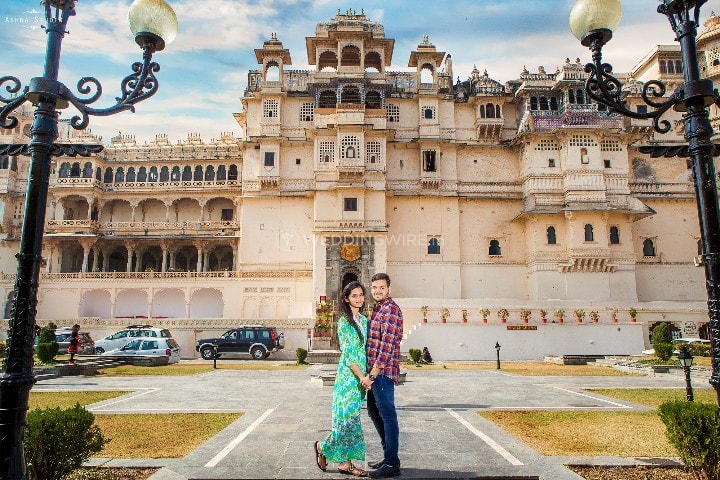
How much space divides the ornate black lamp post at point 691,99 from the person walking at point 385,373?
353cm

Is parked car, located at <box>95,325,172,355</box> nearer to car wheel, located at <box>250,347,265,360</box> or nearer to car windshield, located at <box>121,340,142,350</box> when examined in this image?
car windshield, located at <box>121,340,142,350</box>

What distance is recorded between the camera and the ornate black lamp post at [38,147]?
17.8 ft

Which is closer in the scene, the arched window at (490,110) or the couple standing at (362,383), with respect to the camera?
the couple standing at (362,383)

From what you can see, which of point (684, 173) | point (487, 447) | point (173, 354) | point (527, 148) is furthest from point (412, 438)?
point (684, 173)

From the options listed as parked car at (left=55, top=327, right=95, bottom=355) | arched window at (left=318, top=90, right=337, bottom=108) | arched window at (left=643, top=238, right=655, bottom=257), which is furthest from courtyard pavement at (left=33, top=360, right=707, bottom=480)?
arched window at (left=643, top=238, right=655, bottom=257)

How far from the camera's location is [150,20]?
7336 millimetres

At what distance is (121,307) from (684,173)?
48074mm

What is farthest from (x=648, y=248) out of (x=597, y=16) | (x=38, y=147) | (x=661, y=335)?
(x=38, y=147)

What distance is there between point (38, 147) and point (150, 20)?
246 centimetres

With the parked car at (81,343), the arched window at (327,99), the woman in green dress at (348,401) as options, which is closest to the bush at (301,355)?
the parked car at (81,343)

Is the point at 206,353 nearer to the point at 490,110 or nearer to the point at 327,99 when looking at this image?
the point at 327,99

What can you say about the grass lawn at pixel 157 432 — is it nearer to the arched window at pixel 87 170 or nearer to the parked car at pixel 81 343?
the parked car at pixel 81 343

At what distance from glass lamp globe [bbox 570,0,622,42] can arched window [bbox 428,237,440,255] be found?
1343 inches

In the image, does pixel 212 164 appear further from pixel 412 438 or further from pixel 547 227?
pixel 412 438
